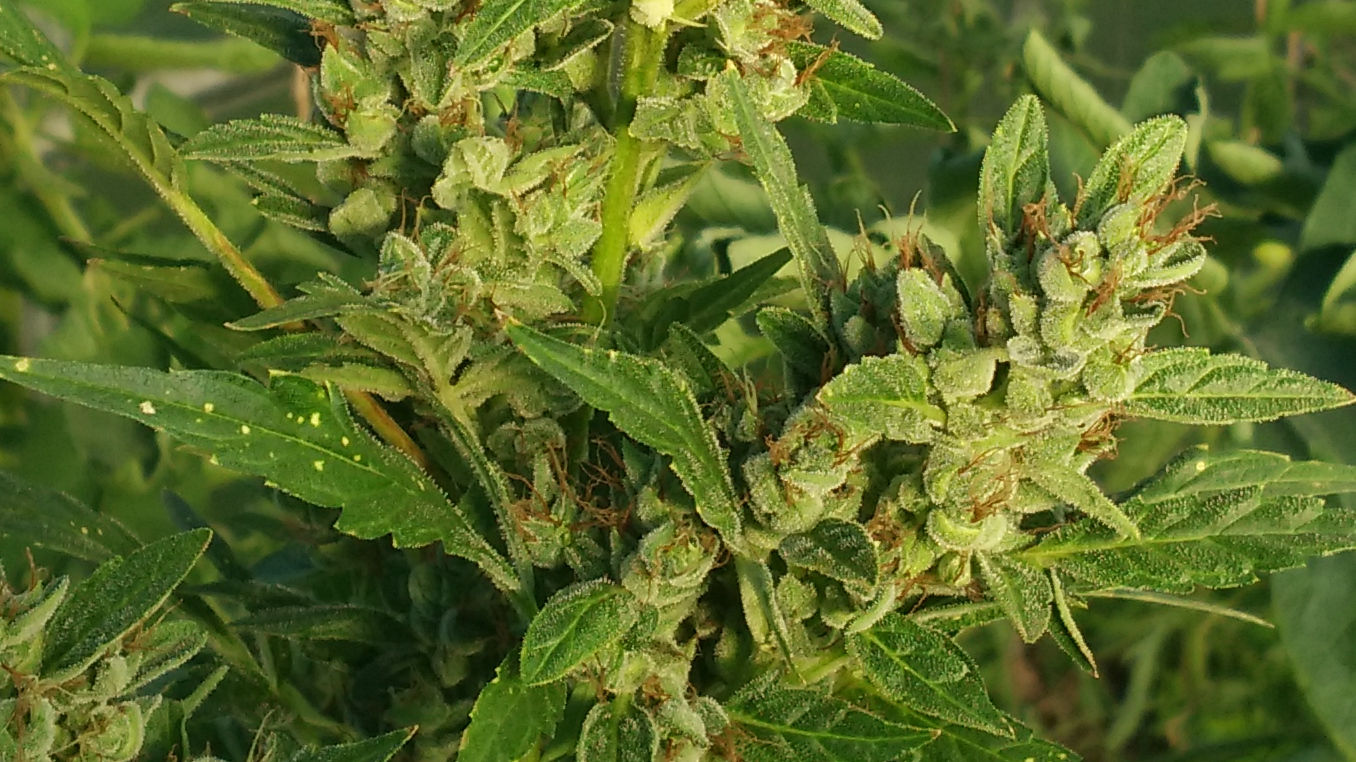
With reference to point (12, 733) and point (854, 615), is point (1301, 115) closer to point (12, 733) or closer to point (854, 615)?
point (854, 615)

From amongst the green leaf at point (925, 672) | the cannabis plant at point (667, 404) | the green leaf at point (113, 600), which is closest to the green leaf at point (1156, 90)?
the cannabis plant at point (667, 404)

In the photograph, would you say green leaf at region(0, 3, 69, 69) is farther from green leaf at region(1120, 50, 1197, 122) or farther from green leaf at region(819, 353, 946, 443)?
green leaf at region(1120, 50, 1197, 122)

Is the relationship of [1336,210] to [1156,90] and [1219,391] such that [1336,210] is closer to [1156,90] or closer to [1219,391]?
[1156,90]

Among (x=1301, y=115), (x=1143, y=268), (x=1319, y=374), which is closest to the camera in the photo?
(x=1143, y=268)

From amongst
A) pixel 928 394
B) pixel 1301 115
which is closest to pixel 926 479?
pixel 928 394

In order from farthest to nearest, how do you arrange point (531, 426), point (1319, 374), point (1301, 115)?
point (1301, 115) → point (1319, 374) → point (531, 426)

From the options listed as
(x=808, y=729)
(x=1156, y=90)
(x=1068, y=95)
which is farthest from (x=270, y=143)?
(x=1156, y=90)

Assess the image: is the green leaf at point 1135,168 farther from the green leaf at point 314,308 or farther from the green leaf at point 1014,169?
the green leaf at point 314,308
